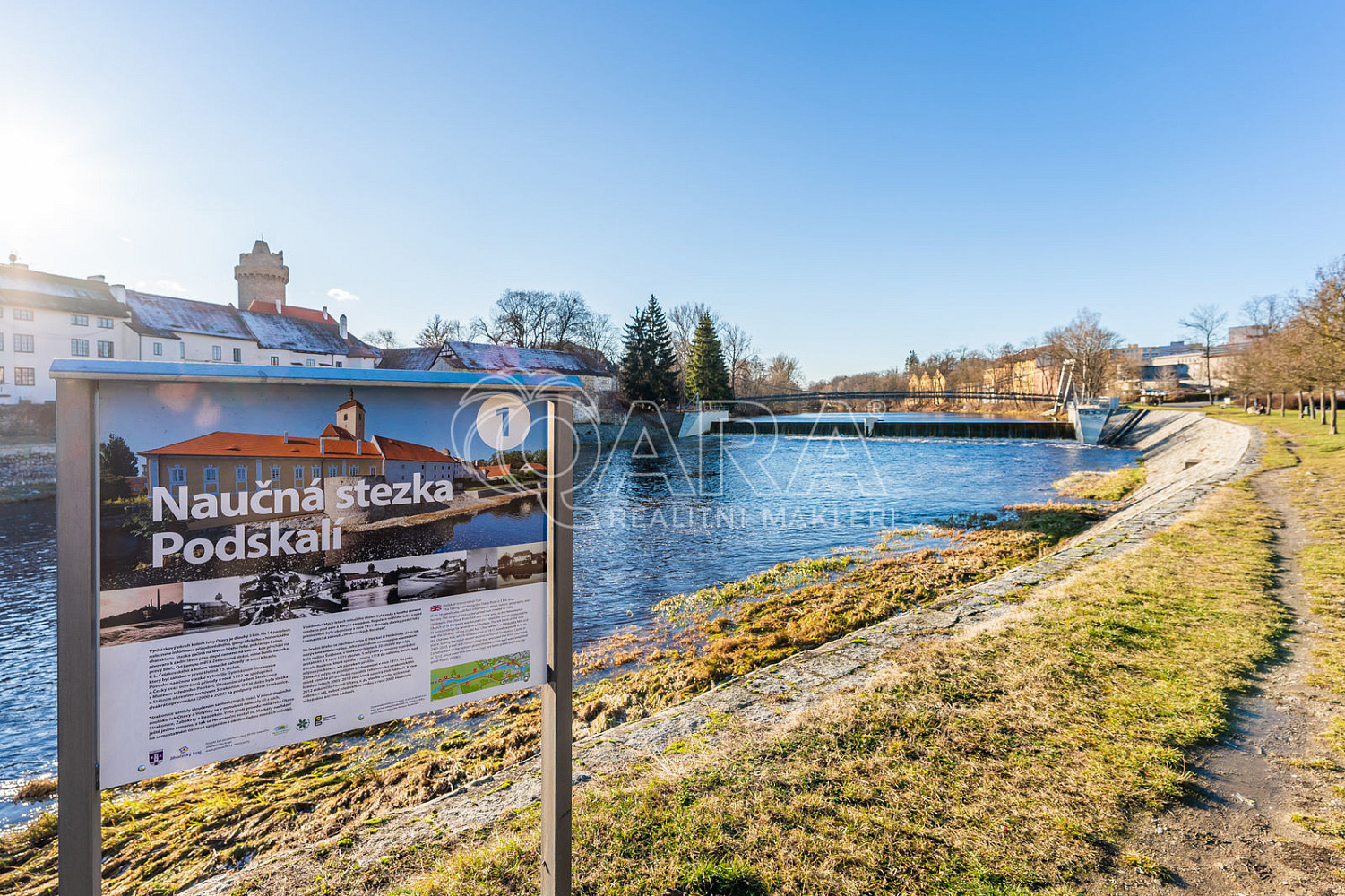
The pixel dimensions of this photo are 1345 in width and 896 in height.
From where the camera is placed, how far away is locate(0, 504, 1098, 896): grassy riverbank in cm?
407

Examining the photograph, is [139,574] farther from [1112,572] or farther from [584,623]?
[1112,572]

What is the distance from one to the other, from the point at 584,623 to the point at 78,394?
320 inches

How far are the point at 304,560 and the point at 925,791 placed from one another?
3.43 metres

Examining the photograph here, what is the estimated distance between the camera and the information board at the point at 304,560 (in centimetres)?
187

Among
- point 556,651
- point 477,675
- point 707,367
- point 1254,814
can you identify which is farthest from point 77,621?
point 707,367

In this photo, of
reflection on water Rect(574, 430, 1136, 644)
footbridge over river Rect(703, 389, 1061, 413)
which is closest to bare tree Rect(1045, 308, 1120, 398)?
footbridge over river Rect(703, 389, 1061, 413)

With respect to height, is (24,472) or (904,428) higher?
(904,428)

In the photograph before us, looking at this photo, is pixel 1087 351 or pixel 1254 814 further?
pixel 1087 351

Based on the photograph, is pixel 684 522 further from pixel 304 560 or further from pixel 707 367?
pixel 707 367

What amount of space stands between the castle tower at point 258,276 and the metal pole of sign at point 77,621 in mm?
78776

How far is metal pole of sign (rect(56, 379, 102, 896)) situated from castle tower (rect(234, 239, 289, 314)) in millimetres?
78776

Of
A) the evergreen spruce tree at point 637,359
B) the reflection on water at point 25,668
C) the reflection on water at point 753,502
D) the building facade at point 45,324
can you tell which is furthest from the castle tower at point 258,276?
the reflection on water at point 25,668

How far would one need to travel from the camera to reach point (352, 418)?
221 centimetres

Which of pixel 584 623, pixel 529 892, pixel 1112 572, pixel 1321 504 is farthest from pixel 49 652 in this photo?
pixel 1321 504
